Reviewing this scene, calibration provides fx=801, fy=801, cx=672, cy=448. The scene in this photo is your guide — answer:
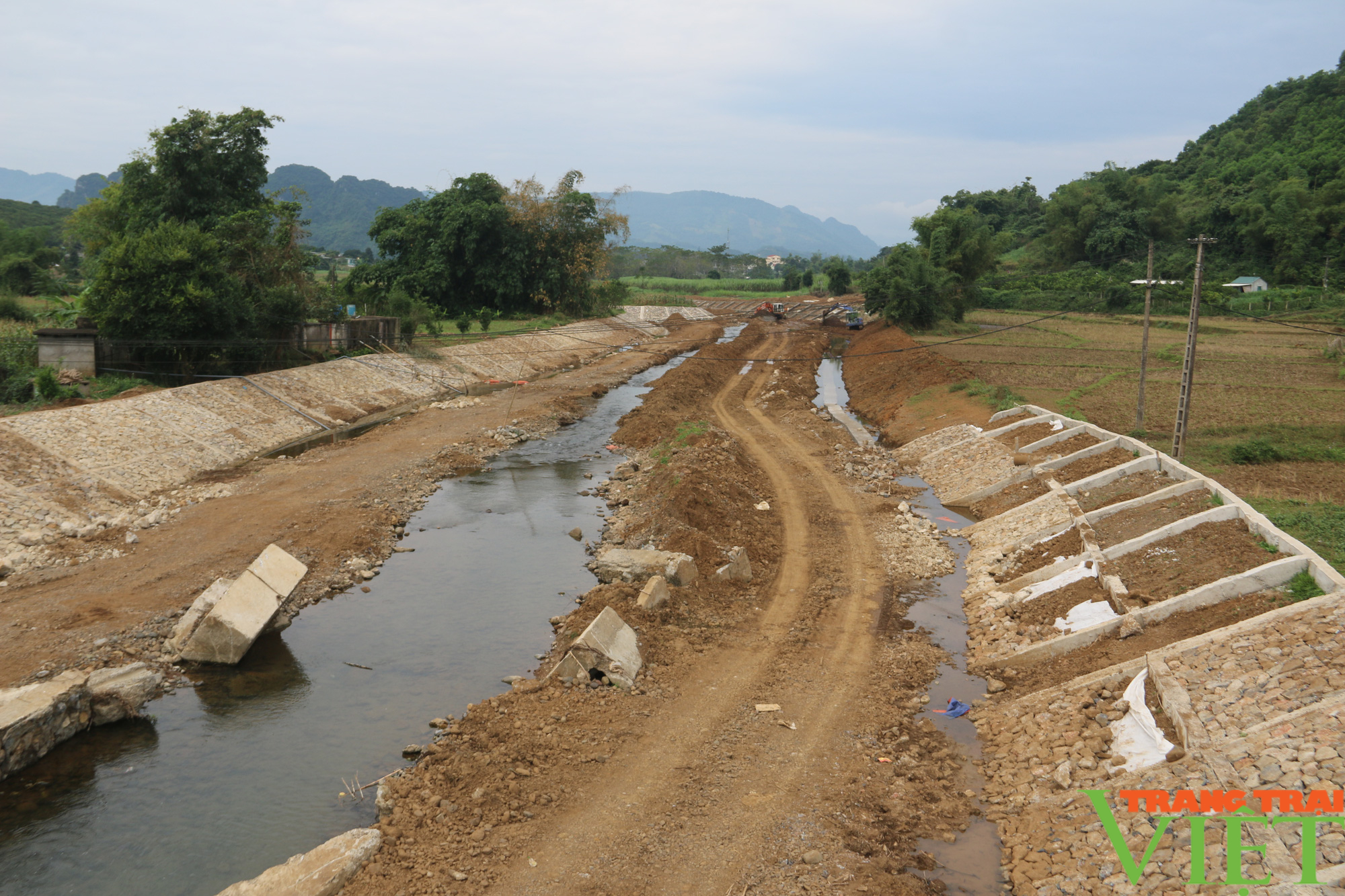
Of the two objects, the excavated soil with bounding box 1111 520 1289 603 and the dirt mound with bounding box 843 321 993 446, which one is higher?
the dirt mound with bounding box 843 321 993 446

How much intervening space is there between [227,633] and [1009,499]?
17505 mm

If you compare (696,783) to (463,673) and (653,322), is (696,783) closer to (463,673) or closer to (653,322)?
(463,673)

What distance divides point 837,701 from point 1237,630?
16.8ft

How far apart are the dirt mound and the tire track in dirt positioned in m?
13.8

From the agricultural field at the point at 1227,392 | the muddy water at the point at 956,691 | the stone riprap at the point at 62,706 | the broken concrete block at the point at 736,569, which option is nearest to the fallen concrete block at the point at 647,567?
the broken concrete block at the point at 736,569

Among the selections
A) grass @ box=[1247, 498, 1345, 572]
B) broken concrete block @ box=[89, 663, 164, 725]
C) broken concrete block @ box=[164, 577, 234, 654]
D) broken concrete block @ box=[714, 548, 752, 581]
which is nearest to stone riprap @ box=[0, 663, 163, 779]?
broken concrete block @ box=[89, 663, 164, 725]

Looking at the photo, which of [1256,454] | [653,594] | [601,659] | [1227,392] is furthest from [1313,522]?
[1227,392]

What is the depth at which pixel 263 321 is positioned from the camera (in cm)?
3131

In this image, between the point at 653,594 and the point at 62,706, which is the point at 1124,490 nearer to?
the point at 653,594

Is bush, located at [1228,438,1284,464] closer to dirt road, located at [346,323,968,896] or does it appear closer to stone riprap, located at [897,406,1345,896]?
stone riprap, located at [897,406,1345,896]

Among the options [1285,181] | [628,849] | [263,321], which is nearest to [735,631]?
[628,849]

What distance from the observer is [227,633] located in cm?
1288

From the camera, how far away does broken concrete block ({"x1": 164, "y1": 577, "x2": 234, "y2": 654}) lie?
43.1 ft

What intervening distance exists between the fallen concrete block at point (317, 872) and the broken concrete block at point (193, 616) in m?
6.17
